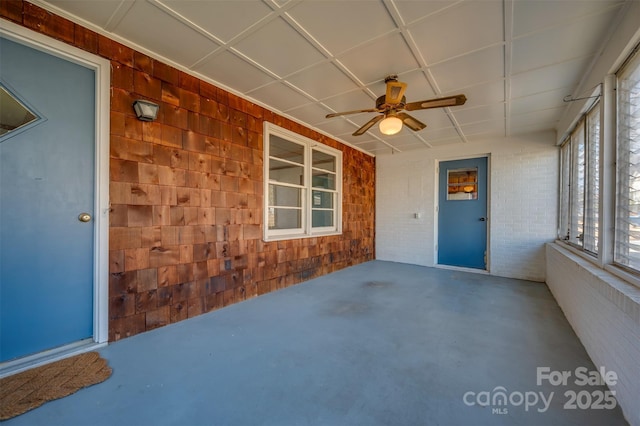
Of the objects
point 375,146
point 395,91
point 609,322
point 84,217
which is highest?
point 375,146

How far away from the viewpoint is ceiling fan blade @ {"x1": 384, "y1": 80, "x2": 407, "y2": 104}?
8.61 ft

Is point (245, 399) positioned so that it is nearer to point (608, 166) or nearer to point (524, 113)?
point (608, 166)

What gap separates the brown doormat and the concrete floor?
0.25ft

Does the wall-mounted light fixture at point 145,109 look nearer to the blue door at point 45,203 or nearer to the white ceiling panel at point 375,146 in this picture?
the blue door at point 45,203

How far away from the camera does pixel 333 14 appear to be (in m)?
2.02

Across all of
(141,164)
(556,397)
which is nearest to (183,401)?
(141,164)

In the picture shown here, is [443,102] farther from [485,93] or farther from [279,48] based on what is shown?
[279,48]

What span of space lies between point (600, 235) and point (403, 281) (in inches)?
106

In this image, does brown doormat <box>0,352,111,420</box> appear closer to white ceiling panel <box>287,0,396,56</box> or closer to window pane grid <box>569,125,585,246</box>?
white ceiling panel <box>287,0,396,56</box>

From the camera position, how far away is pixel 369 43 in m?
2.33

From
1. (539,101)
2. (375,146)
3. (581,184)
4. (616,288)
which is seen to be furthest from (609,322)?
(375,146)

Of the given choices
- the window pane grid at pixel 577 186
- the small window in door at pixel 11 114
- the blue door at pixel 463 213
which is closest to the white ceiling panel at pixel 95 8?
the small window in door at pixel 11 114

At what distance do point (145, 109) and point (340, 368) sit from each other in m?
2.81

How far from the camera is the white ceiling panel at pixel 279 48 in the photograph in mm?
2215
